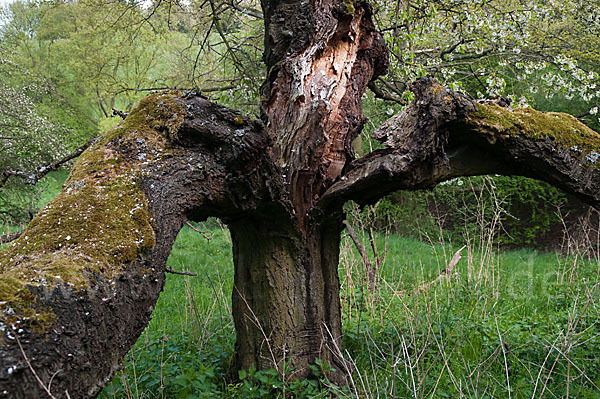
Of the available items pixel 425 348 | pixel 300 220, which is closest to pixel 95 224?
pixel 300 220

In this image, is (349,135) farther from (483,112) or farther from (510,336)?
(510,336)

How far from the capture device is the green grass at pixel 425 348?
2.84 m

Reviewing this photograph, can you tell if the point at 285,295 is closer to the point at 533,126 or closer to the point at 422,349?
the point at 422,349

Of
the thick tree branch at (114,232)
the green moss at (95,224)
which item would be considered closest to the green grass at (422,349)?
the thick tree branch at (114,232)

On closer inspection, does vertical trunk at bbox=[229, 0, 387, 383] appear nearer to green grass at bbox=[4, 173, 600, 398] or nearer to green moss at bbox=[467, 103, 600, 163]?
green grass at bbox=[4, 173, 600, 398]

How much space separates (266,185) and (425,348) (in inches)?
71.3

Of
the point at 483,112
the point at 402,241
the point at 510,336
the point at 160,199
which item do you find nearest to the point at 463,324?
the point at 510,336

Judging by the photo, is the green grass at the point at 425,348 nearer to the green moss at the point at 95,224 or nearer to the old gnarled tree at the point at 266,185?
the old gnarled tree at the point at 266,185

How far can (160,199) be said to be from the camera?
226 cm

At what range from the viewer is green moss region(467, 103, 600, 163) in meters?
2.92

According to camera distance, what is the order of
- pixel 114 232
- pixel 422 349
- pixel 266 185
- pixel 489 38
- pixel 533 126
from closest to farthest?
1. pixel 114 232
2. pixel 422 349
3. pixel 266 185
4. pixel 533 126
5. pixel 489 38

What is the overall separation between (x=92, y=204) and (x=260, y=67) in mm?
5475

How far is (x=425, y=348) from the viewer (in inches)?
136

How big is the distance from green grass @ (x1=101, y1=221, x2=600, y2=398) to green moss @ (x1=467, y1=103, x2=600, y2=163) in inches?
41.5
